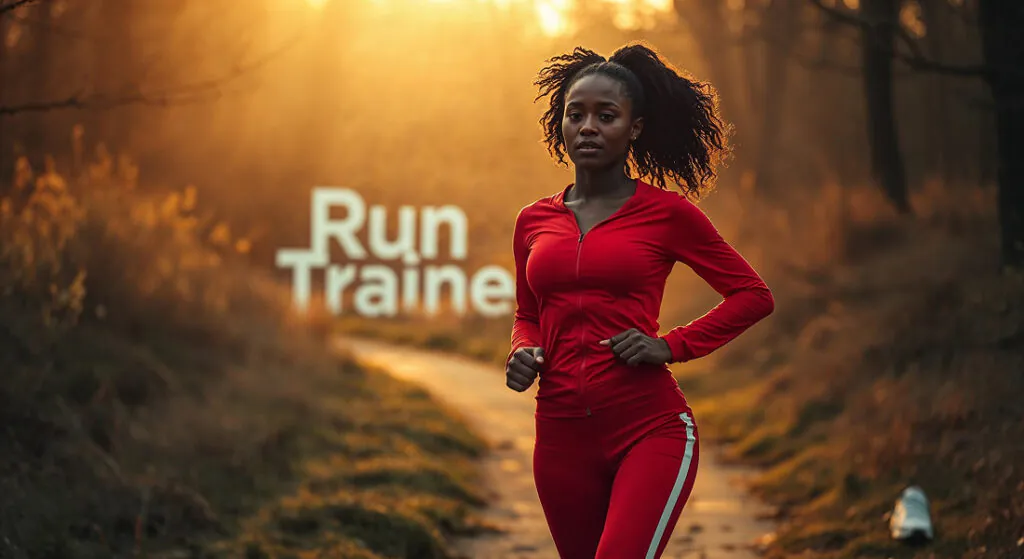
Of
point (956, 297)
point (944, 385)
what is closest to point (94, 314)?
point (944, 385)

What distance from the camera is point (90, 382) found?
7449 mm

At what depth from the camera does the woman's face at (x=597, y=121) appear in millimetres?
3246

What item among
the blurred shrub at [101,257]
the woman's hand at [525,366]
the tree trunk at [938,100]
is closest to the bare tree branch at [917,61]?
the woman's hand at [525,366]

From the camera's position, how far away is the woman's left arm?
3.21 meters

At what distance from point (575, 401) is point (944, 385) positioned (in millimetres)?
5137

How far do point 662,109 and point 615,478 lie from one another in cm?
113

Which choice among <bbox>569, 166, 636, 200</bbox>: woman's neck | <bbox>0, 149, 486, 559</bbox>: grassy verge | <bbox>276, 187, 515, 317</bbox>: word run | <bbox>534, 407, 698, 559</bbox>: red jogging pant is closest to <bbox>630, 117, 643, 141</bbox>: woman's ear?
<bbox>569, 166, 636, 200</bbox>: woman's neck

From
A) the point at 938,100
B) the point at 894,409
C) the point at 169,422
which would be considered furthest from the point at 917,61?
the point at 938,100

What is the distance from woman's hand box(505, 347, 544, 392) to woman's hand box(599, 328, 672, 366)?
0.22 metres

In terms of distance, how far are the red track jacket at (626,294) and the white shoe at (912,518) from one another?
10.3ft

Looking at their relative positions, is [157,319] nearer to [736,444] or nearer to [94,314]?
[94,314]


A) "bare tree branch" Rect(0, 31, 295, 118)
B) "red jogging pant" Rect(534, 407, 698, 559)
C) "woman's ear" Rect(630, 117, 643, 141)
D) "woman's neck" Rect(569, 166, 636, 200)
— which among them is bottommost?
"red jogging pant" Rect(534, 407, 698, 559)

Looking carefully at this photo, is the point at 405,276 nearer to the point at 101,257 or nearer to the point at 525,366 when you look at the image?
the point at 101,257

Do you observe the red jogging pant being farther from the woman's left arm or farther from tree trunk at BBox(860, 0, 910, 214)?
tree trunk at BBox(860, 0, 910, 214)
